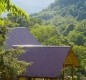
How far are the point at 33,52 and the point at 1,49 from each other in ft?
22.9

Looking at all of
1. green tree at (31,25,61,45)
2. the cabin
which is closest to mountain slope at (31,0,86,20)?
green tree at (31,25,61,45)

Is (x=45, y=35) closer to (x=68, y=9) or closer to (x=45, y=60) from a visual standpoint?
(x=45, y=60)

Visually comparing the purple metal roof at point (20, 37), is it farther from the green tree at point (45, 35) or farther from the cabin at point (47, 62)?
the green tree at point (45, 35)

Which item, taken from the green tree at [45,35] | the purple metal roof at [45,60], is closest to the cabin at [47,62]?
the purple metal roof at [45,60]

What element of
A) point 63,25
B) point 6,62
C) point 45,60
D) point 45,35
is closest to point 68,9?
point 63,25

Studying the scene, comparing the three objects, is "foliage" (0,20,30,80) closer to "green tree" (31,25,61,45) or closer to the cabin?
the cabin

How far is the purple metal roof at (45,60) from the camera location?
15805mm

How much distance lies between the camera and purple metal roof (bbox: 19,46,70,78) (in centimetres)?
1580

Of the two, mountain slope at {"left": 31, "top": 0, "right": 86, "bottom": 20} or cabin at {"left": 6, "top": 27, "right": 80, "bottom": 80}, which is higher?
mountain slope at {"left": 31, "top": 0, "right": 86, "bottom": 20}

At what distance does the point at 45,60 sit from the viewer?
1652 cm

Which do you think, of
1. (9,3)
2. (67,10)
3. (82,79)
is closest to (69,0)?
(67,10)

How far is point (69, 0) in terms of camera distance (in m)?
127

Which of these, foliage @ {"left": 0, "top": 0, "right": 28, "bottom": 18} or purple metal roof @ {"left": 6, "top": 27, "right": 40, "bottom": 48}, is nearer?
foliage @ {"left": 0, "top": 0, "right": 28, "bottom": 18}

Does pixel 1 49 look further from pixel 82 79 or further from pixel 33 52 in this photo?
pixel 82 79
